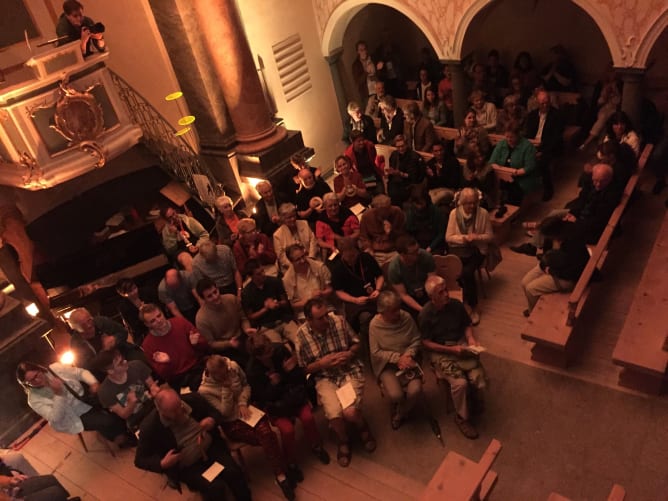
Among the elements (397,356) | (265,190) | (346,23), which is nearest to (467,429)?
(397,356)

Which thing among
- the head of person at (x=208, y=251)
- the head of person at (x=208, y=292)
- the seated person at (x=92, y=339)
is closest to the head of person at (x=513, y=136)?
the head of person at (x=208, y=251)

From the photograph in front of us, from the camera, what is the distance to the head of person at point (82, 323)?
17.1ft

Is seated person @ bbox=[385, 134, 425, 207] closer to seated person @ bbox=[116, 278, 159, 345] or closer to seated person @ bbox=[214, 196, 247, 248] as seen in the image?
seated person @ bbox=[214, 196, 247, 248]

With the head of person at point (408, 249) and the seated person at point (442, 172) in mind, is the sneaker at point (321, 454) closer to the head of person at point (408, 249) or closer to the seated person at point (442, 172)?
the head of person at point (408, 249)

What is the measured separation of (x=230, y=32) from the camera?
23.3 ft

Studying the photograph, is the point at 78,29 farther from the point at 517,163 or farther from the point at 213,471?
the point at 517,163

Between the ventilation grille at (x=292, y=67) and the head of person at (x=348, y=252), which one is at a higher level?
the ventilation grille at (x=292, y=67)

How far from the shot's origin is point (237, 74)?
7.37m

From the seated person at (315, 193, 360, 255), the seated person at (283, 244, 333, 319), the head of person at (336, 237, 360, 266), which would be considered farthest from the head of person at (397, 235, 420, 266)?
the seated person at (315, 193, 360, 255)

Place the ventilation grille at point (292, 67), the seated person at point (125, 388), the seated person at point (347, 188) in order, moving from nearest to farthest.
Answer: the seated person at point (125, 388) < the seated person at point (347, 188) < the ventilation grille at point (292, 67)

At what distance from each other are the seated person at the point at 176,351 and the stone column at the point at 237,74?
3230mm

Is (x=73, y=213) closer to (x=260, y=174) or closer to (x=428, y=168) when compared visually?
(x=260, y=174)

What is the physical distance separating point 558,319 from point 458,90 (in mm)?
4999

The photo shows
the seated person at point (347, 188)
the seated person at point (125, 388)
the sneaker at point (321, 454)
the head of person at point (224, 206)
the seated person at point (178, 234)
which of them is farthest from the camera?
the seated person at point (347, 188)
